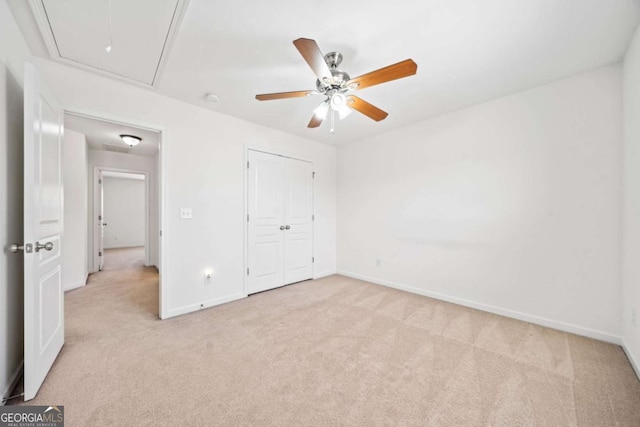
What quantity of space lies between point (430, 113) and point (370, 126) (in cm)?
83

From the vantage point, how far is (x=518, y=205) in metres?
2.65

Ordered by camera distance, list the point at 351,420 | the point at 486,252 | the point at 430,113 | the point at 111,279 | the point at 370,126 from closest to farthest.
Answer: the point at 351,420 → the point at 486,252 → the point at 430,113 → the point at 370,126 → the point at 111,279

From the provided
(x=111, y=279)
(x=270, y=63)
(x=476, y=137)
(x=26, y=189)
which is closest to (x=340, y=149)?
(x=476, y=137)

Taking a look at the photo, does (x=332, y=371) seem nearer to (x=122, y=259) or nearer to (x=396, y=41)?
(x=396, y=41)

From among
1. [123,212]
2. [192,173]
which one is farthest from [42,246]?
[123,212]

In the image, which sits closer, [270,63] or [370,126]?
[270,63]

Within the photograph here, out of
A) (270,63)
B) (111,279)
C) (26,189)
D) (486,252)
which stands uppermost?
(270,63)

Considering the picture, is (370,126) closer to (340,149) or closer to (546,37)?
(340,149)

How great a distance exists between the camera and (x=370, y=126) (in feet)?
12.0

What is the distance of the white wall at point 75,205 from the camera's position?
379 centimetres

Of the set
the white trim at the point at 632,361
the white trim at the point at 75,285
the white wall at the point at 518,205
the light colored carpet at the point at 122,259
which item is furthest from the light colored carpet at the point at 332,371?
the light colored carpet at the point at 122,259

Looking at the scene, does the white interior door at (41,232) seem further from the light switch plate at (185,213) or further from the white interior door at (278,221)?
the white interior door at (278,221)

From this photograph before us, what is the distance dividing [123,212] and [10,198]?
7.70 meters

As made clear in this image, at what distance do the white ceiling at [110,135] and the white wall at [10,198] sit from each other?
3.97 ft
